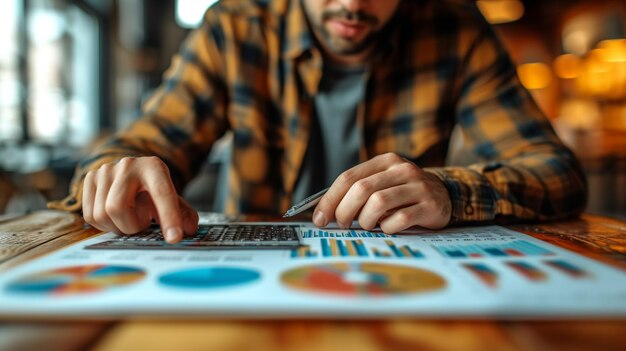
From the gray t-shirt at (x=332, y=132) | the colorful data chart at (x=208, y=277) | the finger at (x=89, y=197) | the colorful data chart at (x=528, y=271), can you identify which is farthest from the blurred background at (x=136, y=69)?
the colorful data chart at (x=528, y=271)

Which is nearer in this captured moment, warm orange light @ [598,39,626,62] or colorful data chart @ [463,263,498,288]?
colorful data chart @ [463,263,498,288]

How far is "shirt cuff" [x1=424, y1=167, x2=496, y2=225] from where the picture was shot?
55 centimetres

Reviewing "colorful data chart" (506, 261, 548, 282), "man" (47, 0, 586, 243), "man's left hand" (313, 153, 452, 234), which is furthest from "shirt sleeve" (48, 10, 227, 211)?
"colorful data chart" (506, 261, 548, 282)

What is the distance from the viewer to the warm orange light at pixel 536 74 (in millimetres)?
6125

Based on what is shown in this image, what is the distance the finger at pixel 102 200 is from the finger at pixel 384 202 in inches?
10.4

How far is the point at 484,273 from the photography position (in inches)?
12.4

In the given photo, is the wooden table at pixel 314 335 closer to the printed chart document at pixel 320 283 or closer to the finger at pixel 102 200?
the printed chart document at pixel 320 283

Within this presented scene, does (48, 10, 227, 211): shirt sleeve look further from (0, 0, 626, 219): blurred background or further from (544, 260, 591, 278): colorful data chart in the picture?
(0, 0, 626, 219): blurred background

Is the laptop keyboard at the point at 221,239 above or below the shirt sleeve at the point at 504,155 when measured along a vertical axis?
below

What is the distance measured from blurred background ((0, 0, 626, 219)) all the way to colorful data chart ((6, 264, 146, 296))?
95.8 inches

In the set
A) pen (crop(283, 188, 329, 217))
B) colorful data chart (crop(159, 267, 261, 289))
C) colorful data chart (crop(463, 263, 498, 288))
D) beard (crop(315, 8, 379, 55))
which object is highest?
beard (crop(315, 8, 379, 55))

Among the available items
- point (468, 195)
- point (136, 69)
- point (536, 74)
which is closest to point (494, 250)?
point (468, 195)

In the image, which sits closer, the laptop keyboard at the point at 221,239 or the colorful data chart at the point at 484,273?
the colorful data chart at the point at 484,273

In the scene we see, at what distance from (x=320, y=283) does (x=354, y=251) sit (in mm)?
99
